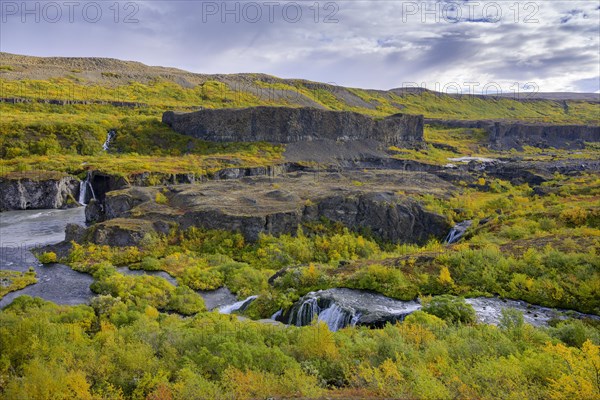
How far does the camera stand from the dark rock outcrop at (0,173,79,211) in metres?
47.6

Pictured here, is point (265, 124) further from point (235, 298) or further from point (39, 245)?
point (235, 298)

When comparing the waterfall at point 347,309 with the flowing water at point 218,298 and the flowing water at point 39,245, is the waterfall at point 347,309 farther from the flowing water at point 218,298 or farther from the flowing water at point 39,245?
the flowing water at point 39,245

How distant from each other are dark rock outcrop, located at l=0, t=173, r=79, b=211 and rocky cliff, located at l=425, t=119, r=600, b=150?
9847cm

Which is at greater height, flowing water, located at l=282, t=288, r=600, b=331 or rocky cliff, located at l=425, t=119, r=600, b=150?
rocky cliff, located at l=425, t=119, r=600, b=150

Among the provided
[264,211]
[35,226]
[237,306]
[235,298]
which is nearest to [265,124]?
[264,211]

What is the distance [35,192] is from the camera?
159 feet

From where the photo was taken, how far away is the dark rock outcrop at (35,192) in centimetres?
4759

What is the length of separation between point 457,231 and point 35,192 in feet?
150

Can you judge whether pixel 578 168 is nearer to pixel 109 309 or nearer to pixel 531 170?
pixel 531 170

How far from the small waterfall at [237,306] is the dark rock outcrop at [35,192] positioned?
1356 inches

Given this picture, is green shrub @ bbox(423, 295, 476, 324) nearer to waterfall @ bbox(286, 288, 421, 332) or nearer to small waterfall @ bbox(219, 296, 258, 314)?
waterfall @ bbox(286, 288, 421, 332)

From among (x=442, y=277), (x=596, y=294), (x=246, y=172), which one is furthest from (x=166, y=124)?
(x=596, y=294)

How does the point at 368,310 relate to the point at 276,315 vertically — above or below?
above

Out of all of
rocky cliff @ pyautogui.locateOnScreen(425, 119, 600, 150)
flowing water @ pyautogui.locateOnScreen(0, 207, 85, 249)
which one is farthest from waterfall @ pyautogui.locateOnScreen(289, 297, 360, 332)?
rocky cliff @ pyautogui.locateOnScreen(425, 119, 600, 150)
